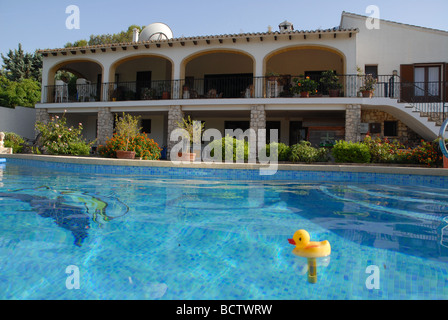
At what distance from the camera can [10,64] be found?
26672 millimetres

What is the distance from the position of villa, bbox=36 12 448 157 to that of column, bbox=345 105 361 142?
4cm

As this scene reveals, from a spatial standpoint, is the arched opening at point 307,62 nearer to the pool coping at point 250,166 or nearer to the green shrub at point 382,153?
the green shrub at point 382,153

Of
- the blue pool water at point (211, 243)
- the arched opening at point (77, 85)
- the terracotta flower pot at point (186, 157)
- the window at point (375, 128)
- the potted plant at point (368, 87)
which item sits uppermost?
the arched opening at point (77, 85)

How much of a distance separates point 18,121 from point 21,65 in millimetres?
11775

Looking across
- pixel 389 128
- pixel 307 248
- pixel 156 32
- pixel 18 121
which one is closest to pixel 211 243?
pixel 307 248

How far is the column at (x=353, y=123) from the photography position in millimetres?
12396

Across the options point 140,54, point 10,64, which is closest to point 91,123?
point 140,54

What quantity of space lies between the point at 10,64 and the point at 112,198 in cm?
2838

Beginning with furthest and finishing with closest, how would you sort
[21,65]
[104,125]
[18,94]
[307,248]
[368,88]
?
[21,65] → [18,94] → [104,125] → [368,88] → [307,248]

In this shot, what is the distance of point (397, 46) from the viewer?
46.3ft

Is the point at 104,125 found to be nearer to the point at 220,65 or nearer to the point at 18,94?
the point at 220,65

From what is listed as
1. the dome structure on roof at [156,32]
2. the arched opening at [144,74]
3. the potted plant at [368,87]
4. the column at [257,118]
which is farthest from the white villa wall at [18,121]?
the potted plant at [368,87]

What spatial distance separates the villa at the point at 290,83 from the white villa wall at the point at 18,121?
3.06 m

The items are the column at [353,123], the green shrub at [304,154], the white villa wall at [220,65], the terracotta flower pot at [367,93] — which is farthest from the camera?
the white villa wall at [220,65]
